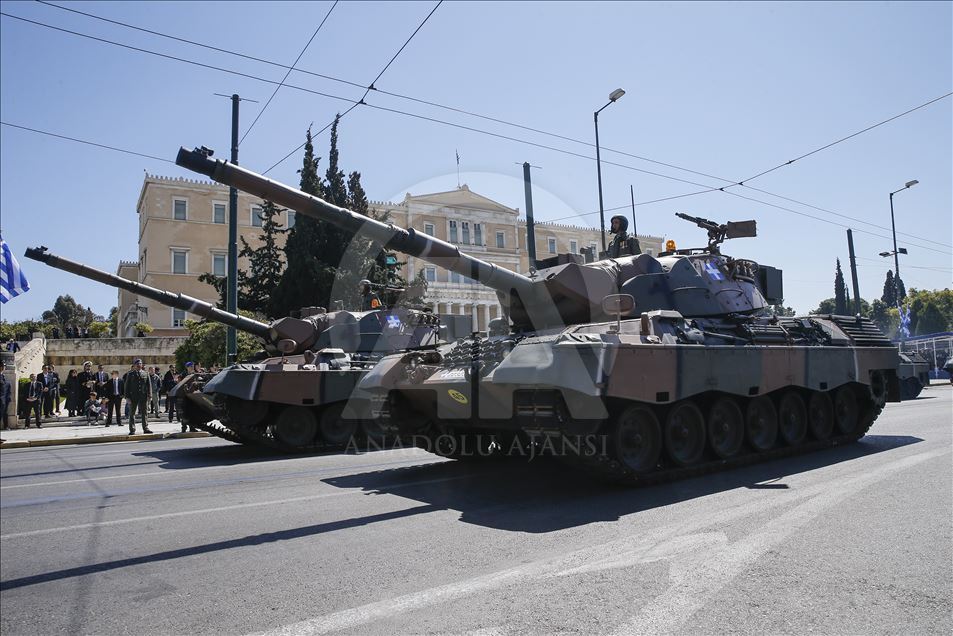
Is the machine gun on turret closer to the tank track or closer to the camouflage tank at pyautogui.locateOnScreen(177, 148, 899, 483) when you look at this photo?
the camouflage tank at pyautogui.locateOnScreen(177, 148, 899, 483)

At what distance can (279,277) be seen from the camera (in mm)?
29031

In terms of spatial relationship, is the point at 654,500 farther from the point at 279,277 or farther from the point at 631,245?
the point at 279,277

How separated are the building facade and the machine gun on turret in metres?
35.9

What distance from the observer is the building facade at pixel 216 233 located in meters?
47.7

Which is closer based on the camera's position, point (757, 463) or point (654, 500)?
point (654, 500)

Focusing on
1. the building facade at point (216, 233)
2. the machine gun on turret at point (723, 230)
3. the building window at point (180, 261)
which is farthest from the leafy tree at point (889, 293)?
the machine gun on turret at point (723, 230)

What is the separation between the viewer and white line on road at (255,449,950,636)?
12.6ft

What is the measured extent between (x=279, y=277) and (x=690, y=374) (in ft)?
77.0

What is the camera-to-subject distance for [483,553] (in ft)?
16.9

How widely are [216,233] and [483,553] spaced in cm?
5108

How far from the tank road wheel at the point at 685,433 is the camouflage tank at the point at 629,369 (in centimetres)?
2

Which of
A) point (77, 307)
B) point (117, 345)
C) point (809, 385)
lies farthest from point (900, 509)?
point (77, 307)

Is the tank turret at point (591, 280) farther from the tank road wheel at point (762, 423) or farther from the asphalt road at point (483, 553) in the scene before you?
the asphalt road at point (483, 553)

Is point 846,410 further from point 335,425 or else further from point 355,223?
point 355,223
